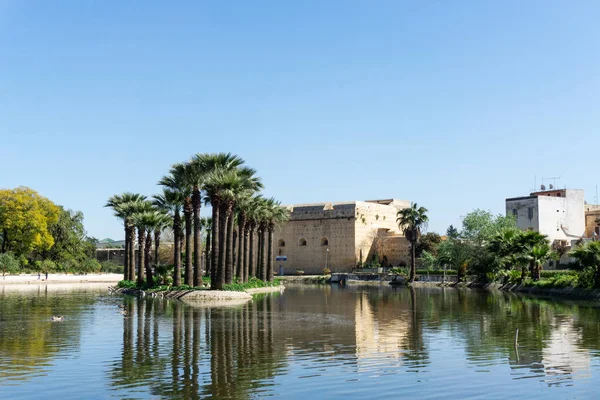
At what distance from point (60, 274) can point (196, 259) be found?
119 ft

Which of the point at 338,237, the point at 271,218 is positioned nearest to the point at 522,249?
the point at 271,218

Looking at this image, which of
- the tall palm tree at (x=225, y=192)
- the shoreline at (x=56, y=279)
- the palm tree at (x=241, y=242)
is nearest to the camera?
the tall palm tree at (x=225, y=192)

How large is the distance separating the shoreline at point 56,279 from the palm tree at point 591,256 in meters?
45.8

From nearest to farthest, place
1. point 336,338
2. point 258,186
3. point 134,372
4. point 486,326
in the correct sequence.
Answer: point 134,372 < point 336,338 < point 486,326 < point 258,186

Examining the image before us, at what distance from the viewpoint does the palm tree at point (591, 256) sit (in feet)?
130

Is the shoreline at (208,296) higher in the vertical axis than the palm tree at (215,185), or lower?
lower

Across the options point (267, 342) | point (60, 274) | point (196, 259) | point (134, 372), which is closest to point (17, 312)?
point (196, 259)

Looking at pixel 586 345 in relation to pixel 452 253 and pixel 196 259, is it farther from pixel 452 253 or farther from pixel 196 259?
pixel 452 253

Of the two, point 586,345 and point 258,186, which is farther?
point 258,186

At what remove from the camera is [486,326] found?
24.2m

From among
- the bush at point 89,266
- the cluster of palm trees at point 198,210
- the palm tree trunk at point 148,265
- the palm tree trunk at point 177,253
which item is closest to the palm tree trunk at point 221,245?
the cluster of palm trees at point 198,210

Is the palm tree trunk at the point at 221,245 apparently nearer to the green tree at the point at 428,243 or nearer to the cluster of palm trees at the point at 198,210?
the cluster of palm trees at the point at 198,210

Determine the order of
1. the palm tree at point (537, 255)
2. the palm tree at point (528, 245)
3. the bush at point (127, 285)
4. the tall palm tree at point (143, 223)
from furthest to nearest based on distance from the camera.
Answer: the palm tree at point (528, 245)
the palm tree at point (537, 255)
the bush at point (127, 285)
the tall palm tree at point (143, 223)

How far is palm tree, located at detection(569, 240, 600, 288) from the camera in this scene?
39.5m
